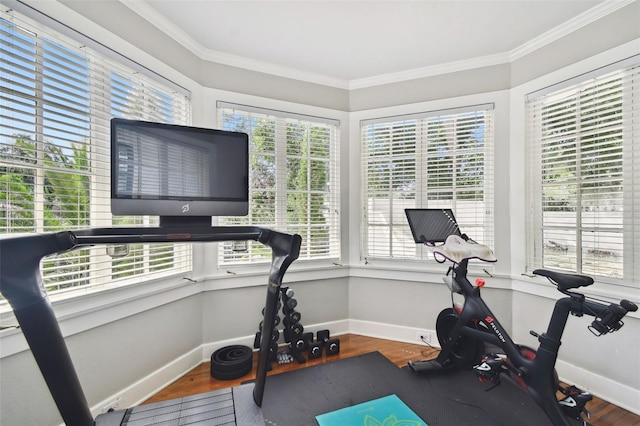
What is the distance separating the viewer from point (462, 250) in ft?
6.64

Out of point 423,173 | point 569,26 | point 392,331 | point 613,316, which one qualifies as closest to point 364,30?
point 423,173

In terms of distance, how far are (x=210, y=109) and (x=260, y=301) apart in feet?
6.14

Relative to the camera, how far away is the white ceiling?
1.99 meters

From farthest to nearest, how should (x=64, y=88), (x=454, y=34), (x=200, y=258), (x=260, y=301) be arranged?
(x=260, y=301) < (x=200, y=258) < (x=454, y=34) < (x=64, y=88)

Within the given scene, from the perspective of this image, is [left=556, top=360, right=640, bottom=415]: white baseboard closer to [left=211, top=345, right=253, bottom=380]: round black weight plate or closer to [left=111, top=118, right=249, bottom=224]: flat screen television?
[left=211, top=345, right=253, bottom=380]: round black weight plate

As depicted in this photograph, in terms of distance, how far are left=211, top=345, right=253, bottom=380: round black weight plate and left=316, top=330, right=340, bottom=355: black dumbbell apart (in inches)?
26.2

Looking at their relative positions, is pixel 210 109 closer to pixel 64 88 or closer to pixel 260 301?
pixel 64 88

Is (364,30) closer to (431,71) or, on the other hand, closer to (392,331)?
(431,71)

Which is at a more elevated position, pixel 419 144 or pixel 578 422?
pixel 419 144

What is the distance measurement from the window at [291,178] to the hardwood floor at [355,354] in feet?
3.03

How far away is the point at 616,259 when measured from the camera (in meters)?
2.01

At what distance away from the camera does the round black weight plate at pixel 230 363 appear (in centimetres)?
222

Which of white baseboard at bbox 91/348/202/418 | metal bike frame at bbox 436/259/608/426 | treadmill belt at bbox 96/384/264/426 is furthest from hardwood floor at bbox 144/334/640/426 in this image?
metal bike frame at bbox 436/259/608/426

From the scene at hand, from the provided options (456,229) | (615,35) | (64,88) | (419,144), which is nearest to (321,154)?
(419,144)
